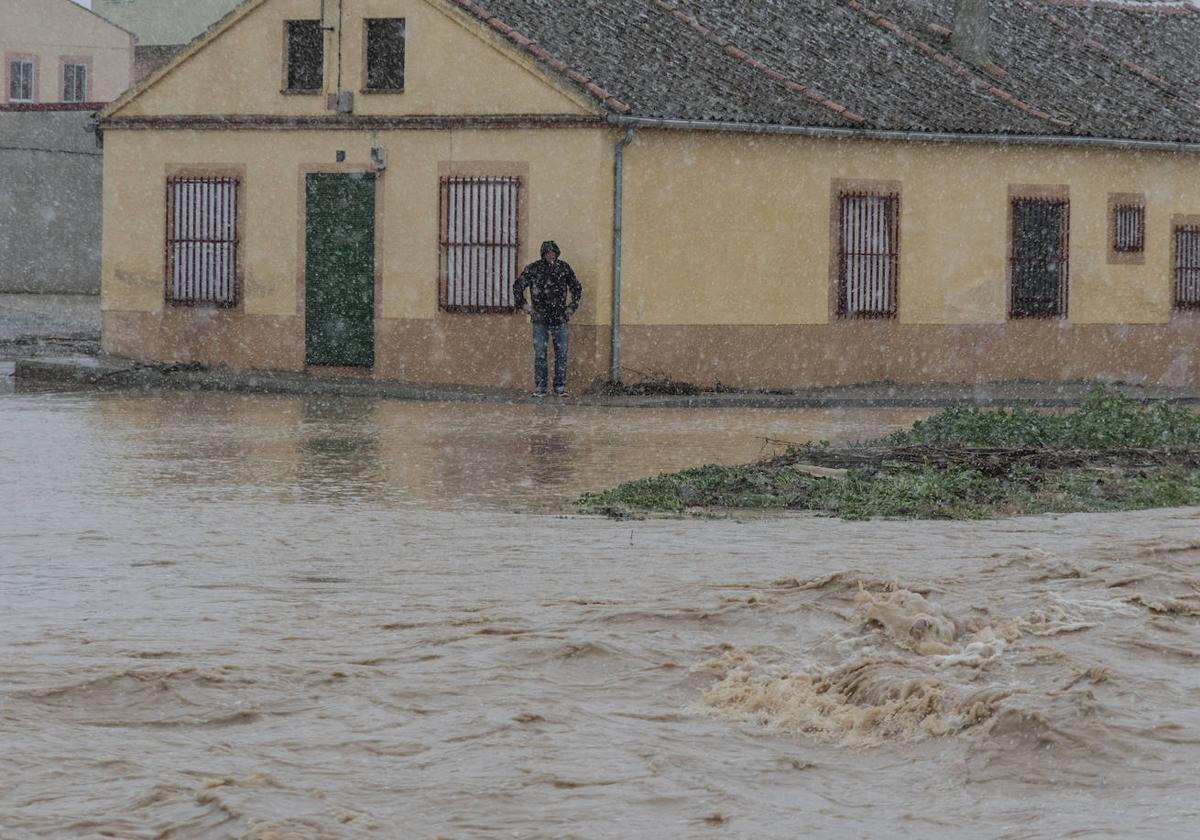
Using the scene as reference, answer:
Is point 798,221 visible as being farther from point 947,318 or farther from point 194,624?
point 194,624

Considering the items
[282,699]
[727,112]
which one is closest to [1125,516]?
[282,699]

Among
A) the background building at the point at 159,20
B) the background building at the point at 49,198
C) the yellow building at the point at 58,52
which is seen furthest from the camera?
the background building at the point at 159,20

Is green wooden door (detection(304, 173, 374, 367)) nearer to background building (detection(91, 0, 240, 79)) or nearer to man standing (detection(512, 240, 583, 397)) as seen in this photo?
man standing (detection(512, 240, 583, 397))

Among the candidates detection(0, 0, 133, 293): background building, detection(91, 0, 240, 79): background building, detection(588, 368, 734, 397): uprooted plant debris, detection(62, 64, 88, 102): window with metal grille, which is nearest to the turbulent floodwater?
detection(588, 368, 734, 397): uprooted plant debris

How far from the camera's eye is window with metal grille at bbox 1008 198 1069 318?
2884 centimetres

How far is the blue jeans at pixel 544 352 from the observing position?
25.2 meters

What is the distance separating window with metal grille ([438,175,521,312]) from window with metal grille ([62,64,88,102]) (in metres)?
33.4

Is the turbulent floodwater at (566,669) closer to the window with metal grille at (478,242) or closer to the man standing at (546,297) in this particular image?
the man standing at (546,297)

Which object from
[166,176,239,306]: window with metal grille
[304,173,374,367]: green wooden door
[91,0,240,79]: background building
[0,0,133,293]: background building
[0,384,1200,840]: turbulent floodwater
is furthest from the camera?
[91,0,240,79]: background building

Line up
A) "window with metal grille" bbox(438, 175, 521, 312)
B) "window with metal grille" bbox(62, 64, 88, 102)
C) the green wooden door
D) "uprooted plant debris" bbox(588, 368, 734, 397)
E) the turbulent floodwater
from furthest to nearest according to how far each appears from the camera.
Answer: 1. "window with metal grille" bbox(62, 64, 88, 102)
2. the green wooden door
3. "window with metal grille" bbox(438, 175, 521, 312)
4. "uprooted plant debris" bbox(588, 368, 734, 397)
5. the turbulent floodwater

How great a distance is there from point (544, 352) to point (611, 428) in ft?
13.8

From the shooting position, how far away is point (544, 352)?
82.9 ft

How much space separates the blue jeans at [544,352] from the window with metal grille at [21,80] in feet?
115

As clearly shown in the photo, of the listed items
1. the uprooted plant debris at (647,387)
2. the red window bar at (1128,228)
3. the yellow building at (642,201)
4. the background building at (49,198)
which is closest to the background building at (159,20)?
the background building at (49,198)
